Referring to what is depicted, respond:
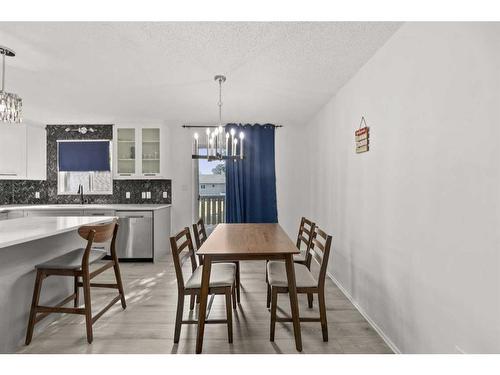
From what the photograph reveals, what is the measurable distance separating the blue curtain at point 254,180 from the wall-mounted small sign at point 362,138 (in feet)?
7.48

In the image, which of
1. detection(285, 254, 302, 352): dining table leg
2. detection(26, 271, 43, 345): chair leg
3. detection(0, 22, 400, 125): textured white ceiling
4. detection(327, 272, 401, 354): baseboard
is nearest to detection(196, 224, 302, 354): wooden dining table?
detection(285, 254, 302, 352): dining table leg

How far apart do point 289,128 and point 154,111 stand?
2.37 meters

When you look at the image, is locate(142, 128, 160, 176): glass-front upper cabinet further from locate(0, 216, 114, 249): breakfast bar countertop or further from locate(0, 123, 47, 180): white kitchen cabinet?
locate(0, 216, 114, 249): breakfast bar countertop

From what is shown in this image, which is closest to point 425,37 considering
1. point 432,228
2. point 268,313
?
point 432,228

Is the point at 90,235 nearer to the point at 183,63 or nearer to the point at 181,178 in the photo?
the point at 183,63

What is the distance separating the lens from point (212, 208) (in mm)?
5137

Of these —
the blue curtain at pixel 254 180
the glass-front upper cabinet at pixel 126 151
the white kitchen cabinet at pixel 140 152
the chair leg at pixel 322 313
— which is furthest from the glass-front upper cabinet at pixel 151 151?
the chair leg at pixel 322 313

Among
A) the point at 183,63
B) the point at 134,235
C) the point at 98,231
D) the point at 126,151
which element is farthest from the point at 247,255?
the point at 126,151

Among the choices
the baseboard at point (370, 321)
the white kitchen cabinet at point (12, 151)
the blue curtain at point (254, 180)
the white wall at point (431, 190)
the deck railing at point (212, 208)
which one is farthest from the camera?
the deck railing at point (212, 208)

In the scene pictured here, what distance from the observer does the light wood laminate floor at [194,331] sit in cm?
193

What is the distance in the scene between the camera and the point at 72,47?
215 cm

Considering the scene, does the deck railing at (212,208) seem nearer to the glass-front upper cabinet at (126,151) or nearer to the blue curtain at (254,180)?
the blue curtain at (254,180)

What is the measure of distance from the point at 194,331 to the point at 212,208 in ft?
10.2

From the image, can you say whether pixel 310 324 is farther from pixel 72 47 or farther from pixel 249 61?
pixel 72 47
